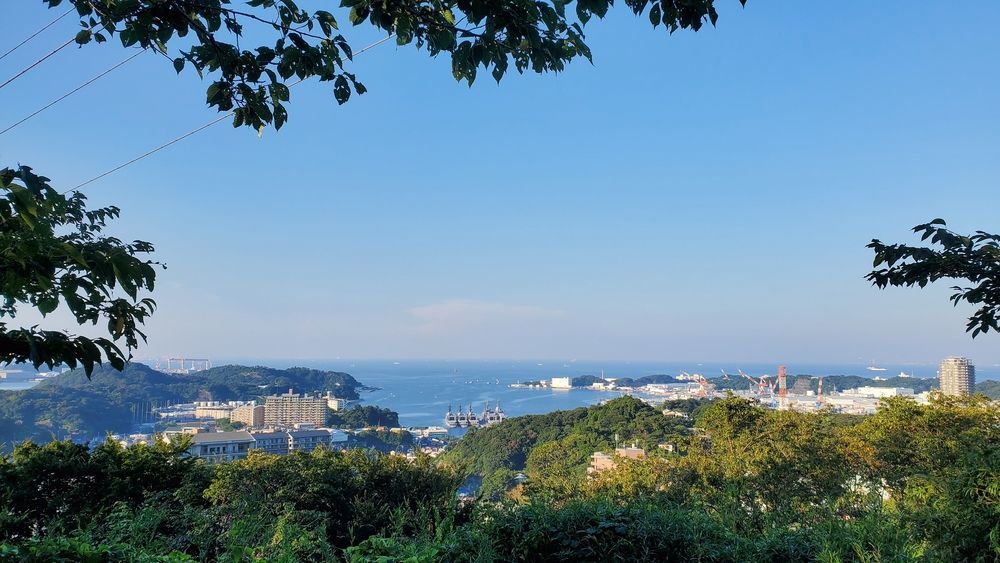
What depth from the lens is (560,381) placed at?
81.2m

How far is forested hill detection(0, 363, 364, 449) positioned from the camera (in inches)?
866

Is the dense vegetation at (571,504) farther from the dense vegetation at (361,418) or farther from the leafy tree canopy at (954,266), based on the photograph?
the dense vegetation at (361,418)

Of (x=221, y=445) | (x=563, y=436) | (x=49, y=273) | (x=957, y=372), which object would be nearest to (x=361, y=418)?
(x=563, y=436)

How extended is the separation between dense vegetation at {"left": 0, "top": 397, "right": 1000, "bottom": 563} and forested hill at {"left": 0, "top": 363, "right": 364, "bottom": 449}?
4984mm

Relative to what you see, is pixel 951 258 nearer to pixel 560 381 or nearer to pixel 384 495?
pixel 384 495

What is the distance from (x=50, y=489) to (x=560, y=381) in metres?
78.9

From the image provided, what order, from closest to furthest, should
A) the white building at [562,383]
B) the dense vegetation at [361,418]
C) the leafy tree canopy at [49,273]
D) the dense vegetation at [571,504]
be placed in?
the leafy tree canopy at [49,273] < the dense vegetation at [571,504] < the dense vegetation at [361,418] < the white building at [562,383]

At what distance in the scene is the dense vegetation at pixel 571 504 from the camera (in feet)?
6.56

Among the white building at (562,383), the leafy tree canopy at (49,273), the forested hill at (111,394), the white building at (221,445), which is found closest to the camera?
the leafy tree canopy at (49,273)

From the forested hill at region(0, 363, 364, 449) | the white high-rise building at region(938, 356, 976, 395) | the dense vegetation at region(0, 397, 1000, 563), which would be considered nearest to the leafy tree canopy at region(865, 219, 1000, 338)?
the dense vegetation at region(0, 397, 1000, 563)

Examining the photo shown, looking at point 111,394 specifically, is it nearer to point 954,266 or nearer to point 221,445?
point 221,445

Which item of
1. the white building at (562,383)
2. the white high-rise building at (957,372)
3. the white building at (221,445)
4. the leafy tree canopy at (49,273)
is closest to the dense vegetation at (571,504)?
the leafy tree canopy at (49,273)

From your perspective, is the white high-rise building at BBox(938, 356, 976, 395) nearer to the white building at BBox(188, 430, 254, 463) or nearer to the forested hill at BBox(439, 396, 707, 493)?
the forested hill at BBox(439, 396, 707, 493)

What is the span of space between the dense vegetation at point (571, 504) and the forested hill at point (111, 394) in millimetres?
4984
